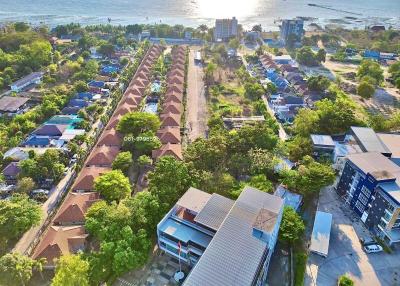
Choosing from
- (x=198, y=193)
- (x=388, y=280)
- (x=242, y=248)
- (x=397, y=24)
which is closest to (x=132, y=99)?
(x=198, y=193)

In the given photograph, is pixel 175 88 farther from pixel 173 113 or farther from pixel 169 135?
pixel 169 135

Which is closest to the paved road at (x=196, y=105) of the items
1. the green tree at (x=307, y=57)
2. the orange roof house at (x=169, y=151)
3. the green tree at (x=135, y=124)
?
the orange roof house at (x=169, y=151)

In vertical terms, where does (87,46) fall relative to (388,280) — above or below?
above

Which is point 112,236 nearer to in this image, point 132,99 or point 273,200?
point 273,200

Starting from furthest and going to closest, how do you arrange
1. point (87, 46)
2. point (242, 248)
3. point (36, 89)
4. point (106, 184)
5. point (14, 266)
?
point (87, 46) → point (36, 89) → point (106, 184) → point (14, 266) → point (242, 248)

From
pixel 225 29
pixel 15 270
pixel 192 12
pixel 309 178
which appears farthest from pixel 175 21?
pixel 15 270

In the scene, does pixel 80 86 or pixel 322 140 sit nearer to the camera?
pixel 322 140
